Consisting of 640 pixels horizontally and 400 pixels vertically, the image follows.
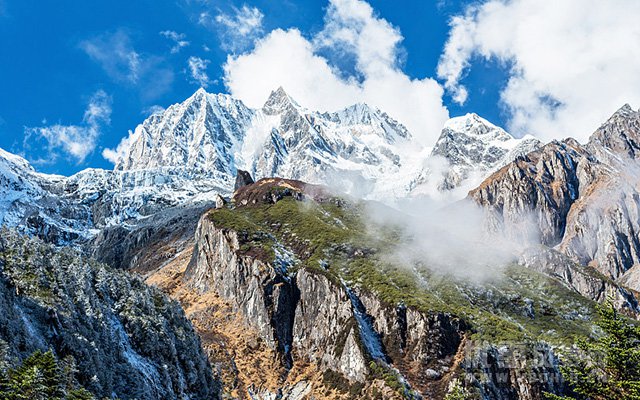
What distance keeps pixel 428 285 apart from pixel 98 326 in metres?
104

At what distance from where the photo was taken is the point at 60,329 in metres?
55.6

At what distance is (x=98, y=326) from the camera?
63844mm

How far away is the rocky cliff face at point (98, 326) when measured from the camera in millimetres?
53125

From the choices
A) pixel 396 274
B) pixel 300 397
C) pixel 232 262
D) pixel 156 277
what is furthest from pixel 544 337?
pixel 156 277

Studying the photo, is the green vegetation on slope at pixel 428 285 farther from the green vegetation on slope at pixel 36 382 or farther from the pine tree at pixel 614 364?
the green vegetation on slope at pixel 36 382

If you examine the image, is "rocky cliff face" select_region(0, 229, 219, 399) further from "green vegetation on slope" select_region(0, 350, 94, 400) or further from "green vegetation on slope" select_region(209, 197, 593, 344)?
"green vegetation on slope" select_region(209, 197, 593, 344)

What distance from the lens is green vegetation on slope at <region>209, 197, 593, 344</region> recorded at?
5212 inches

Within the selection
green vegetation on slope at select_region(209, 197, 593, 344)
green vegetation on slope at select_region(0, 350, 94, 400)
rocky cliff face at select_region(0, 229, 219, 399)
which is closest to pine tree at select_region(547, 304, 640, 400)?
green vegetation on slope at select_region(0, 350, 94, 400)

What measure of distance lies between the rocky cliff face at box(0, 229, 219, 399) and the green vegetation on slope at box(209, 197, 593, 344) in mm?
65376

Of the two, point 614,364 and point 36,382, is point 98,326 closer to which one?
point 36,382

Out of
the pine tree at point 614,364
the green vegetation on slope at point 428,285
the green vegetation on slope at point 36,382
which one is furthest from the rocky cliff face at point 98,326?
the green vegetation on slope at point 428,285

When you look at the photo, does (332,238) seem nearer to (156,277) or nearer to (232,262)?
(232,262)

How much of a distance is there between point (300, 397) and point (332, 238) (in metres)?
59.9

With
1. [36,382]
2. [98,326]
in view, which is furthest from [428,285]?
[36,382]
